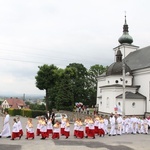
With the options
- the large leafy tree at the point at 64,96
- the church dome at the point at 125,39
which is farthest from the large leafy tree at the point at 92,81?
the large leafy tree at the point at 64,96

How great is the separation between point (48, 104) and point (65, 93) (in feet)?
33.0

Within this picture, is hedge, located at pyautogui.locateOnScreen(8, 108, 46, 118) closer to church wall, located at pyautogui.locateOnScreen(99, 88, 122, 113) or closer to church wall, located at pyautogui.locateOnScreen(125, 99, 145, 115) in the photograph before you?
church wall, located at pyautogui.locateOnScreen(99, 88, 122, 113)

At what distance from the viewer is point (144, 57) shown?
4344cm

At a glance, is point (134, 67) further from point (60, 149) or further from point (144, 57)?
point (60, 149)

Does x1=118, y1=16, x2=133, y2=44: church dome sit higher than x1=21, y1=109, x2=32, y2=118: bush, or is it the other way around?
x1=118, y1=16, x2=133, y2=44: church dome

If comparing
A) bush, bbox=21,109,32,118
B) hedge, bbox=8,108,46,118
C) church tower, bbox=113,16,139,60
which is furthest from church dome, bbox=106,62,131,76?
bush, bbox=21,109,32,118

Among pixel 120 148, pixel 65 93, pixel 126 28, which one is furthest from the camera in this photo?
pixel 126 28

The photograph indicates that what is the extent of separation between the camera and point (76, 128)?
18.3m

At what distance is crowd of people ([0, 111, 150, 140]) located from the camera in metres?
16.8

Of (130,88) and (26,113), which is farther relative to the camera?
(26,113)

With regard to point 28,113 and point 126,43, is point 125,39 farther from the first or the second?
point 28,113

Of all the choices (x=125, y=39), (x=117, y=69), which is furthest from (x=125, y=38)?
(x=117, y=69)

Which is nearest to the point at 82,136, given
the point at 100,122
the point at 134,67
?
the point at 100,122

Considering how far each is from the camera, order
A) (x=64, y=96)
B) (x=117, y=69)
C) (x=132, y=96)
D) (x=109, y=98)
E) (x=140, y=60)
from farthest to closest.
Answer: (x=64, y=96) < (x=140, y=60) < (x=117, y=69) < (x=109, y=98) < (x=132, y=96)
